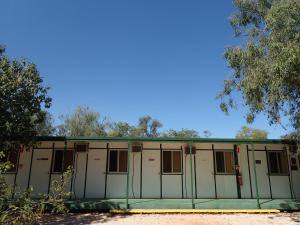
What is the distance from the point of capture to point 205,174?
42.5 feet

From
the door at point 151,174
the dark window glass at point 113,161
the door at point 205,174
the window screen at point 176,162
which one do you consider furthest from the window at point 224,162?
the dark window glass at point 113,161

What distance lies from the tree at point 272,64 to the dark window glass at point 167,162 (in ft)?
11.7

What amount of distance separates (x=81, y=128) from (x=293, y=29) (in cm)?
3223

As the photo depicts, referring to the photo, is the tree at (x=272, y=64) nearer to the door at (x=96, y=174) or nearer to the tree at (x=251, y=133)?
the door at (x=96, y=174)

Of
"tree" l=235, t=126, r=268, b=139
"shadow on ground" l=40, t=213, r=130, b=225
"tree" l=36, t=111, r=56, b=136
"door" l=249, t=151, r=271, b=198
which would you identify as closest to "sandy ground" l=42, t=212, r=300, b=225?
"shadow on ground" l=40, t=213, r=130, b=225

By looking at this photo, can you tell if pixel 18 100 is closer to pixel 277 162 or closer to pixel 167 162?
pixel 167 162

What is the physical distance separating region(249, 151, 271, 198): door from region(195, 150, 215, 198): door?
179 centimetres

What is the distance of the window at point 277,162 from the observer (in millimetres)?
13023

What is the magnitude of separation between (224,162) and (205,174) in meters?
1.04

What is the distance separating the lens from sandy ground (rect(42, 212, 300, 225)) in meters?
8.97

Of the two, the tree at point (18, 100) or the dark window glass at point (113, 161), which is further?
the dark window glass at point (113, 161)

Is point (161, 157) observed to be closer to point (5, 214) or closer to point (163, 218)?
point (163, 218)

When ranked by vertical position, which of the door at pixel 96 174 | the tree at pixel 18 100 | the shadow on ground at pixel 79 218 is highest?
the tree at pixel 18 100

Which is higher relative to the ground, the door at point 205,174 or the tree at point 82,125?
the tree at point 82,125
